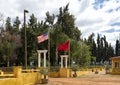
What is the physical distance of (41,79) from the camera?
2856 cm

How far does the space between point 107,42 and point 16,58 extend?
192 feet

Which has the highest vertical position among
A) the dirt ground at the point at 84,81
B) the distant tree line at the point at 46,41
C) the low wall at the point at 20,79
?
the distant tree line at the point at 46,41

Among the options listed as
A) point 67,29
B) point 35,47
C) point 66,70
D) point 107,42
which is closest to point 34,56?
point 35,47

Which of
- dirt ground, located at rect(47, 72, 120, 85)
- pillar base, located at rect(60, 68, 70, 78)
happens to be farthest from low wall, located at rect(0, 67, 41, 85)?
pillar base, located at rect(60, 68, 70, 78)

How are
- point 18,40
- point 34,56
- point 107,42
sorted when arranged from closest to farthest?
point 34,56 < point 18,40 < point 107,42

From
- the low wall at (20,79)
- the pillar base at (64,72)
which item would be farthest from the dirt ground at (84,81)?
the pillar base at (64,72)

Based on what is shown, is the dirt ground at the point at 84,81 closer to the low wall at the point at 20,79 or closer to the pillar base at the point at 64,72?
the low wall at the point at 20,79

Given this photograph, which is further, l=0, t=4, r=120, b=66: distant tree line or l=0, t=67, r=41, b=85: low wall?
l=0, t=4, r=120, b=66: distant tree line

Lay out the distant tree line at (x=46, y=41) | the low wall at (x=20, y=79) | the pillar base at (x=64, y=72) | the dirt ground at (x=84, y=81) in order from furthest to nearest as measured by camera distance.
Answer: the distant tree line at (x=46, y=41) < the pillar base at (x=64, y=72) < the dirt ground at (x=84, y=81) < the low wall at (x=20, y=79)

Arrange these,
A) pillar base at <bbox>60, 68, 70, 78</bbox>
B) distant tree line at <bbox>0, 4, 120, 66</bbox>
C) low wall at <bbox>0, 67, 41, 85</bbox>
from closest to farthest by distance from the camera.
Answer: low wall at <bbox>0, 67, 41, 85</bbox>
pillar base at <bbox>60, 68, 70, 78</bbox>
distant tree line at <bbox>0, 4, 120, 66</bbox>

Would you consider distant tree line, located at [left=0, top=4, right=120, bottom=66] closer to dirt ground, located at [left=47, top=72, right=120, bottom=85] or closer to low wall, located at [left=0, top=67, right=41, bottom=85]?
dirt ground, located at [left=47, top=72, right=120, bottom=85]

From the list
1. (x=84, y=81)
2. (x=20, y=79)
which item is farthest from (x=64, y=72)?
(x=20, y=79)

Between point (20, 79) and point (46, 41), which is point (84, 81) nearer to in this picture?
point (20, 79)

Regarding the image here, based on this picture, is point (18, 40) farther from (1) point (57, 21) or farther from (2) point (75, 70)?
(2) point (75, 70)
